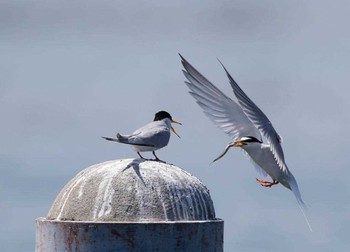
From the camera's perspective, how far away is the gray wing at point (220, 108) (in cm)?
1077

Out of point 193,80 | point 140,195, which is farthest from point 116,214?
point 193,80

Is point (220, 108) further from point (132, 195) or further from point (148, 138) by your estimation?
point (132, 195)

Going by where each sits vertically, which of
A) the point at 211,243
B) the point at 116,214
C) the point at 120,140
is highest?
the point at 120,140

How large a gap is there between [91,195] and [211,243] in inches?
40.5

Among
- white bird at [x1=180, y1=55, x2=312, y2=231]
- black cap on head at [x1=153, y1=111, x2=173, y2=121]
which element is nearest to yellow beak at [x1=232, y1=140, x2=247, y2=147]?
white bird at [x1=180, y1=55, x2=312, y2=231]

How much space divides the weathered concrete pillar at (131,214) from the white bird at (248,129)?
3768mm

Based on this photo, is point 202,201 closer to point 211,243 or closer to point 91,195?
point 211,243

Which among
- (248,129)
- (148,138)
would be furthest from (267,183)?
(148,138)

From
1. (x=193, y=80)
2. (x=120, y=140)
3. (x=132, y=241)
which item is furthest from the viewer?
(x=193, y=80)

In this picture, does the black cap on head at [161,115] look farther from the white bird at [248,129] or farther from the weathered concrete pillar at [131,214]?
the white bird at [248,129]

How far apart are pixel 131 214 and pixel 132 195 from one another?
0.49 ft

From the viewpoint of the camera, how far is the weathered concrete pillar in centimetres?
671

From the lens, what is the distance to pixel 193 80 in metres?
10.7

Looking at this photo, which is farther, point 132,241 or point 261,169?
point 261,169
